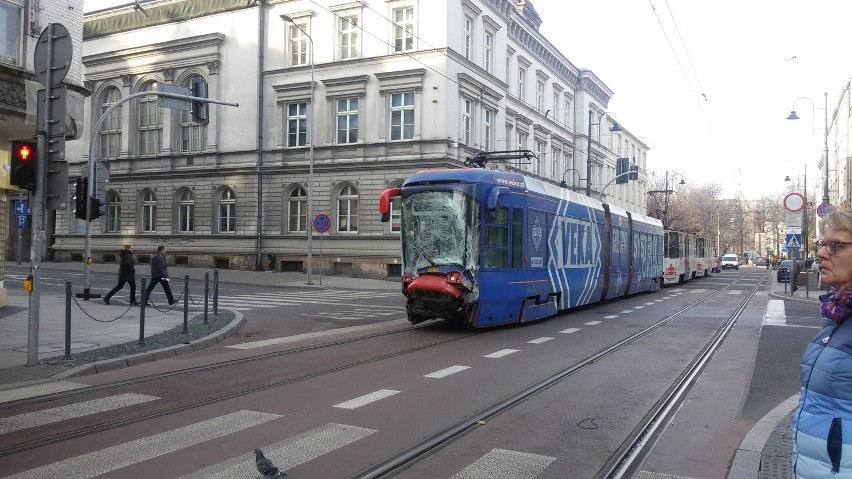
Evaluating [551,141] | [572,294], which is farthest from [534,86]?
[572,294]

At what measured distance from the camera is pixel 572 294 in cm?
1869

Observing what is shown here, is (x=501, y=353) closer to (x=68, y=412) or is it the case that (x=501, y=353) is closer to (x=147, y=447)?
(x=68, y=412)

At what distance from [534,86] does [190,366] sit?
4183cm

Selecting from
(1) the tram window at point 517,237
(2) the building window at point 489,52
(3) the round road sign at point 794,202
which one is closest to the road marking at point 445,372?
(1) the tram window at point 517,237

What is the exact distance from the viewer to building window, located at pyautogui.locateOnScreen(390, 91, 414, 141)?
36000mm

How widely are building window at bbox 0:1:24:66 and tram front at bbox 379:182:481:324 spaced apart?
8.25 meters

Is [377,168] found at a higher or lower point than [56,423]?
higher

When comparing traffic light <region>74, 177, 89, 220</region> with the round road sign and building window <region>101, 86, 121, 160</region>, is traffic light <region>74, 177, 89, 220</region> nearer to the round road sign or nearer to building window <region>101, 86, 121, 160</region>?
the round road sign

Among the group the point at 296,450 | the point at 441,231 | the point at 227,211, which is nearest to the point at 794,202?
the point at 441,231

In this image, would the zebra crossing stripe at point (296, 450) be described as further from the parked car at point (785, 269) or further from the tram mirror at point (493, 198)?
the parked car at point (785, 269)

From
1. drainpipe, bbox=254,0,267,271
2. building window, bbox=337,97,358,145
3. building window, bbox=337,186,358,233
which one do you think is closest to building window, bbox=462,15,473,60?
building window, bbox=337,97,358,145

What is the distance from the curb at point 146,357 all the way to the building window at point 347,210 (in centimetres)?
2347

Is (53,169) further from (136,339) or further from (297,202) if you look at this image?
(297,202)

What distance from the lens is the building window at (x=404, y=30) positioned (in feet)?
119
